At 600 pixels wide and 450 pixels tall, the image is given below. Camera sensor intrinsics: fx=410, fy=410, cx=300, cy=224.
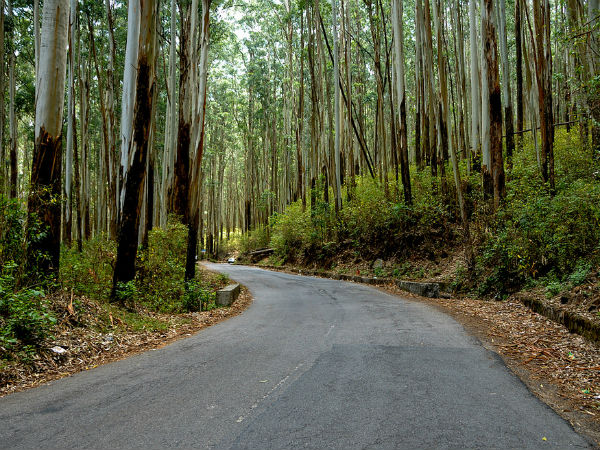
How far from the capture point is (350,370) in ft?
14.8

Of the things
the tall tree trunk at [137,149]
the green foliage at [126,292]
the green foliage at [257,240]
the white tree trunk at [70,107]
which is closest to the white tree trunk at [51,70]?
the tall tree trunk at [137,149]

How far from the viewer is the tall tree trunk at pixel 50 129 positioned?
6676mm

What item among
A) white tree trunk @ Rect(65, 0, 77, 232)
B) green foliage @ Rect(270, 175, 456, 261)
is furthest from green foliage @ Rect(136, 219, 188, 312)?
green foliage @ Rect(270, 175, 456, 261)

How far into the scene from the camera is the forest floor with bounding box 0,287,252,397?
4547 mm

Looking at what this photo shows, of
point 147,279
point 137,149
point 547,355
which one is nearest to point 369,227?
point 147,279

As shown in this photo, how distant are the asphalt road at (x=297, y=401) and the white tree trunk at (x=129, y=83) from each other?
4.43 m

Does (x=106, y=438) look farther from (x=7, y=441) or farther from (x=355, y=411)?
(x=355, y=411)

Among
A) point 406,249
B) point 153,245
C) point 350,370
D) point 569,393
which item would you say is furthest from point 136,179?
point 406,249

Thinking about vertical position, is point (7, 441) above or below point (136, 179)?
below

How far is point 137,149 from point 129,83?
1700mm

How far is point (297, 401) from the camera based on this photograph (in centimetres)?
361

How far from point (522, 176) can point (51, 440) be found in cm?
1341

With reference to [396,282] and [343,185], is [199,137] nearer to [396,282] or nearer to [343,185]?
[396,282]

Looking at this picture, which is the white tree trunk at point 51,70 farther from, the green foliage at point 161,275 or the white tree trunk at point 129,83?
the green foliage at point 161,275
